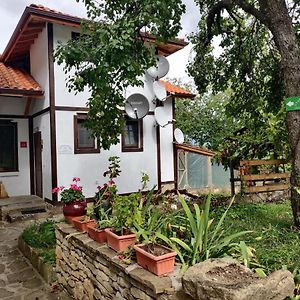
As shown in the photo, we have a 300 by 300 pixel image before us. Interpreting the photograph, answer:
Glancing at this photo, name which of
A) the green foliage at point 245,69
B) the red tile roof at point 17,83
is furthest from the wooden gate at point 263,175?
the red tile roof at point 17,83

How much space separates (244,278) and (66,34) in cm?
808

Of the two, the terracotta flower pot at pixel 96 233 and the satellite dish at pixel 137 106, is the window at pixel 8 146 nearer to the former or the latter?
the satellite dish at pixel 137 106

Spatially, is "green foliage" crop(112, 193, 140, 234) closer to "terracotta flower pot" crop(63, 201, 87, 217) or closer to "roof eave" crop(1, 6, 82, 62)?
"terracotta flower pot" crop(63, 201, 87, 217)

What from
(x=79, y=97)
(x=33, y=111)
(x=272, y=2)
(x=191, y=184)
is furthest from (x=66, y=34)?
(x=191, y=184)

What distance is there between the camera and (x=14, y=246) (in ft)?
20.6

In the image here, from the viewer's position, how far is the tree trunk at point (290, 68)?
402cm

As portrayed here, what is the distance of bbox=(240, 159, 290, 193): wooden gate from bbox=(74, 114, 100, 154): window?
4.13m

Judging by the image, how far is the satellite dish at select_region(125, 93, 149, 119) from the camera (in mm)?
9070

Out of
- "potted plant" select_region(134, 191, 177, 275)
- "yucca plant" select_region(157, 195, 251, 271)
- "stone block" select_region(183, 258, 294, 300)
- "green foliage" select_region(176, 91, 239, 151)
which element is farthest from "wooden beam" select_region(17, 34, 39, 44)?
"green foliage" select_region(176, 91, 239, 151)

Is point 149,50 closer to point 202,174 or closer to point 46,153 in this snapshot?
point 46,153

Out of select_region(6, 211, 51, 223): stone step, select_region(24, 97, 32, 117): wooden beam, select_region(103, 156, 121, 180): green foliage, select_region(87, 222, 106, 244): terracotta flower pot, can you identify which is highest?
select_region(24, 97, 32, 117): wooden beam

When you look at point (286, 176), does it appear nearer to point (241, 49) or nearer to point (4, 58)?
point (241, 49)

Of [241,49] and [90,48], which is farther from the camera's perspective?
[241,49]

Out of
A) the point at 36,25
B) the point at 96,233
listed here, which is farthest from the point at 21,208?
the point at 96,233
